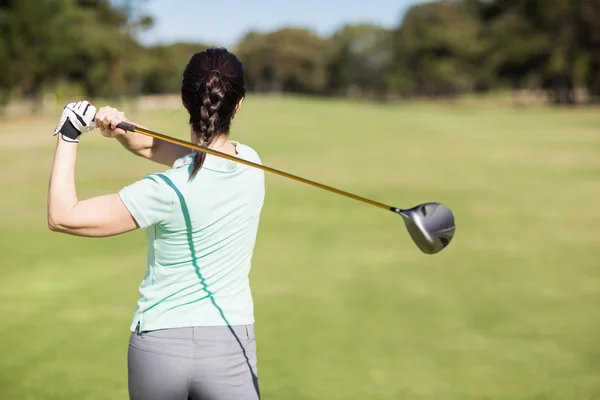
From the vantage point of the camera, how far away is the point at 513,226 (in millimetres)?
12016

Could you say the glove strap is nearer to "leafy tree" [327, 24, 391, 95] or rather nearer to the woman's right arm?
the woman's right arm

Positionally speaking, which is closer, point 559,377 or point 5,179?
point 559,377

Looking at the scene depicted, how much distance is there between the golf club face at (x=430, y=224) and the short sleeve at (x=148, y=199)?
970mm

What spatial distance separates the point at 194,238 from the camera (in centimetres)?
242

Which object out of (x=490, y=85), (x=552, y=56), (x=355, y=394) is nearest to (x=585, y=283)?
(x=355, y=394)

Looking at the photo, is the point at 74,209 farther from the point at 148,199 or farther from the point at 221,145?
the point at 221,145

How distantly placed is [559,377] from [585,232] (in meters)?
6.34

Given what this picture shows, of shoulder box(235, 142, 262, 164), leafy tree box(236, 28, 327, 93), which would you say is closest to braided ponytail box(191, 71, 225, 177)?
shoulder box(235, 142, 262, 164)

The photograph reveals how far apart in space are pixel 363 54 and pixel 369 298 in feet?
422

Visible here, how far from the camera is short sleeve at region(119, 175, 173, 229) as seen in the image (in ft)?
7.52

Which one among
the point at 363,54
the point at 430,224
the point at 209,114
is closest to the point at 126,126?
the point at 209,114

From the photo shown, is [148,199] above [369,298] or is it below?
above

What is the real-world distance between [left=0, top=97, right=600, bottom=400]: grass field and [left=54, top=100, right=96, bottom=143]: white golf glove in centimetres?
40

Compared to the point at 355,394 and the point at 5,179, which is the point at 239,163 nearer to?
the point at 355,394
